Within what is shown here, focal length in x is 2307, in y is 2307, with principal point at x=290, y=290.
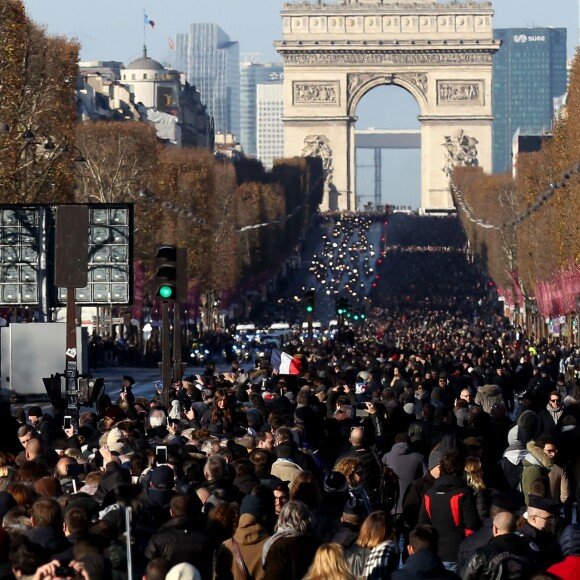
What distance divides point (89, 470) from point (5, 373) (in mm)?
20737

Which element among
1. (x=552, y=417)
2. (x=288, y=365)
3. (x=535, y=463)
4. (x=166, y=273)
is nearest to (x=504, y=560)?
→ (x=535, y=463)

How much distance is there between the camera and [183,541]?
41.6 ft

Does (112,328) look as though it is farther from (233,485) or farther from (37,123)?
(233,485)

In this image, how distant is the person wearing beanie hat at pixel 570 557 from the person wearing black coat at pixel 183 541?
6.39 feet

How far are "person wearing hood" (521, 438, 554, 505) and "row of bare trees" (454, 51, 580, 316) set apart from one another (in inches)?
1342

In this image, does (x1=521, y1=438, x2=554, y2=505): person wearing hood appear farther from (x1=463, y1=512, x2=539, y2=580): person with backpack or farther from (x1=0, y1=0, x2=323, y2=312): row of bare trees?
(x1=0, y1=0, x2=323, y2=312): row of bare trees

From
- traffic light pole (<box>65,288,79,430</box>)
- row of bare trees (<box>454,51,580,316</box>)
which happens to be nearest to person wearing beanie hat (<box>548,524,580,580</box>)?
traffic light pole (<box>65,288,79,430</box>)

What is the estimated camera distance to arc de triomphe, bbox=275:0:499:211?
510 ft

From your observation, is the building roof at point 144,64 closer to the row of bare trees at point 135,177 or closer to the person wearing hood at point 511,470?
the row of bare trees at point 135,177

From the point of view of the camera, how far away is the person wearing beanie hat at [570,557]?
1182 centimetres

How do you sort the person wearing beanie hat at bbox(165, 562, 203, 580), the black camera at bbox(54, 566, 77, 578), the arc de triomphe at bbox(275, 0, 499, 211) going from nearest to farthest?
the black camera at bbox(54, 566, 77, 578) → the person wearing beanie hat at bbox(165, 562, 203, 580) → the arc de triomphe at bbox(275, 0, 499, 211)

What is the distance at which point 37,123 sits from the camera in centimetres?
5091

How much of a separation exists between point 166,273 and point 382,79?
13450cm

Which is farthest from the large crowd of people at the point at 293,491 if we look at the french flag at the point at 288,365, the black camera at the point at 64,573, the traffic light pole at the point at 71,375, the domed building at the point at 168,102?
the domed building at the point at 168,102
